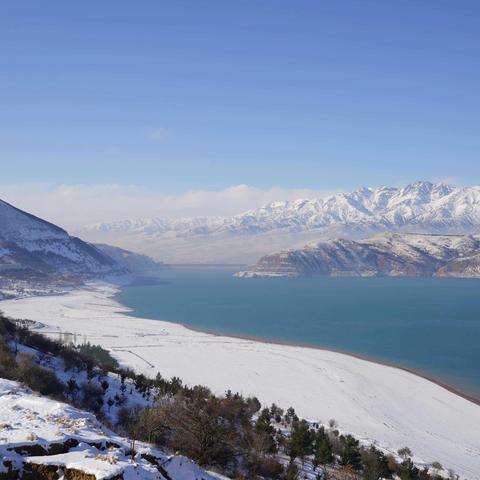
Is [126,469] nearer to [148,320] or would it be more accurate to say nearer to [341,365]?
[341,365]

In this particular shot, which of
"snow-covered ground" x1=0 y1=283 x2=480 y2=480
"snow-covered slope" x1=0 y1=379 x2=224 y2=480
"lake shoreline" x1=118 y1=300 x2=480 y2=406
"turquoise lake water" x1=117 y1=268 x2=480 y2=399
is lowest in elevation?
"snow-covered ground" x1=0 y1=283 x2=480 y2=480

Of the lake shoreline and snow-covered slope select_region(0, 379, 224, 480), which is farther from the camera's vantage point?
the lake shoreline

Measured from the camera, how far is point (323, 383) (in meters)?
59.8

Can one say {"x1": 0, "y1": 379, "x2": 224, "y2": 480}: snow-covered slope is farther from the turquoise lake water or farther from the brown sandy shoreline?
the turquoise lake water

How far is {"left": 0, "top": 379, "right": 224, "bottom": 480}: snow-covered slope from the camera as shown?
36.8 feet

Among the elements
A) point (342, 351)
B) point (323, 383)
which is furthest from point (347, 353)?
point (323, 383)

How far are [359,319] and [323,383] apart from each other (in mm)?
54797

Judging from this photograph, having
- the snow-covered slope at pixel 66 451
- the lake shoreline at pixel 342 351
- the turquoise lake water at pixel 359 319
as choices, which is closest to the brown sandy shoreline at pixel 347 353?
the lake shoreline at pixel 342 351

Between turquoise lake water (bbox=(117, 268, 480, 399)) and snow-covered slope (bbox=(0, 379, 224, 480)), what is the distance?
2013 inches

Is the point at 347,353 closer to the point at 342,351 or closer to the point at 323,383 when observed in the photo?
the point at 342,351

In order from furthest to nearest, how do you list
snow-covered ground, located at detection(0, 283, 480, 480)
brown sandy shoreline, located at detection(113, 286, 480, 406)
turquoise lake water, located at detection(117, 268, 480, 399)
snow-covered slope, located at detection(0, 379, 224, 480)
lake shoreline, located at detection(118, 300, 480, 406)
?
turquoise lake water, located at detection(117, 268, 480, 399) → lake shoreline, located at detection(118, 300, 480, 406) → brown sandy shoreline, located at detection(113, 286, 480, 406) → snow-covered ground, located at detection(0, 283, 480, 480) → snow-covered slope, located at detection(0, 379, 224, 480)

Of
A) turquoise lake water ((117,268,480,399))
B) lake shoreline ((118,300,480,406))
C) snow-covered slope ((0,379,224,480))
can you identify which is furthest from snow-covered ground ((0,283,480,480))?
snow-covered slope ((0,379,224,480))

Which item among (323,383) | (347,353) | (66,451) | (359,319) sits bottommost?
(323,383)

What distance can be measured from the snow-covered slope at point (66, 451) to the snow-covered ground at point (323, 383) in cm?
2870
